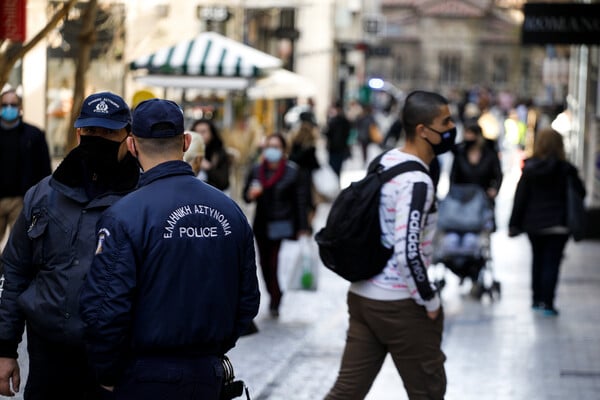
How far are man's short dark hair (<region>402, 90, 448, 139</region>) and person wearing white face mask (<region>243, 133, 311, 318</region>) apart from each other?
5742 mm

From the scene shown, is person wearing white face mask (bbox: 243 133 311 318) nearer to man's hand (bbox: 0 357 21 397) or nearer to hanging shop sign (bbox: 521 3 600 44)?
hanging shop sign (bbox: 521 3 600 44)

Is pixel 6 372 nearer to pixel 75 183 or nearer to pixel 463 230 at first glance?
pixel 75 183

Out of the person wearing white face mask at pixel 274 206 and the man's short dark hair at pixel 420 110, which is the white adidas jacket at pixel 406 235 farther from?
the person wearing white face mask at pixel 274 206

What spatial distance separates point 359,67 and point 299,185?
6546 centimetres

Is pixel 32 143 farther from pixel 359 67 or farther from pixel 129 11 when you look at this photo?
pixel 359 67

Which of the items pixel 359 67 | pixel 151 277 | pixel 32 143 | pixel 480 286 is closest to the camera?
pixel 151 277

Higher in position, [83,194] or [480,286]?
[83,194]

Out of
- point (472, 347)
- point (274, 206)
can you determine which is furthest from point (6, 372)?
point (274, 206)

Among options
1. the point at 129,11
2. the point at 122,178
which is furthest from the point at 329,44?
the point at 122,178

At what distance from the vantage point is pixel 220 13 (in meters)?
23.8

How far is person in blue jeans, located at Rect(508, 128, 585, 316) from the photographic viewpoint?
1245 centimetres

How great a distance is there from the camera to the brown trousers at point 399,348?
21.2 ft

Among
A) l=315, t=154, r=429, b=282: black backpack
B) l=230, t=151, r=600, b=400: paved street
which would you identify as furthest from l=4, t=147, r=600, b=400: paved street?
l=315, t=154, r=429, b=282: black backpack

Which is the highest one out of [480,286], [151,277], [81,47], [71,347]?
[81,47]
